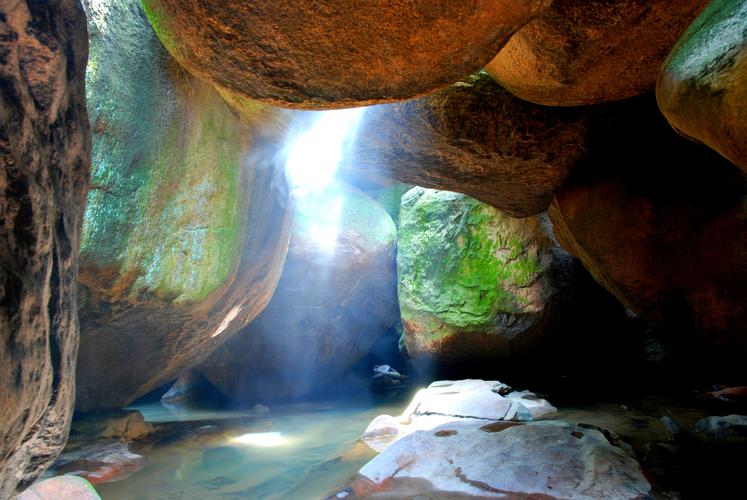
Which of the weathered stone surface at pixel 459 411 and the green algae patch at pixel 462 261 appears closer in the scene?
the weathered stone surface at pixel 459 411

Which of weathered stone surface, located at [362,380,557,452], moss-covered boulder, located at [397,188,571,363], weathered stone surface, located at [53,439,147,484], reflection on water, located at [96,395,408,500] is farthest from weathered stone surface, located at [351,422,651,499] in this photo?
moss-covered boulder, located at [397,188,571,363]

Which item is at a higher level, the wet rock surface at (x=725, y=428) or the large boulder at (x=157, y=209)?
the large boulder at (x=157, y=209)

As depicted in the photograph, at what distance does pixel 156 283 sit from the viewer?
13.1 feet

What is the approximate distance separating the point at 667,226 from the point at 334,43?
171 inches

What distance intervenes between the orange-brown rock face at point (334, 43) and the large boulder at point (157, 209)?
1263mm

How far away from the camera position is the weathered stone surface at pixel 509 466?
10.4ft

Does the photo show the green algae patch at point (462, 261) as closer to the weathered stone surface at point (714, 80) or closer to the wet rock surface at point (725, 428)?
the wet rock surface at point (725, 428)

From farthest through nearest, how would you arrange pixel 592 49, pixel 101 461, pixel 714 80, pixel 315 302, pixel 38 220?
pixel 315 302 < pixel 101 461 < pixel 592 49 < pixel 714 80 < pixel 38 220

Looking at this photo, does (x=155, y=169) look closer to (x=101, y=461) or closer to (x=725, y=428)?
(x=101, y=461)

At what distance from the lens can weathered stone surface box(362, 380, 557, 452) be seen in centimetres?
509

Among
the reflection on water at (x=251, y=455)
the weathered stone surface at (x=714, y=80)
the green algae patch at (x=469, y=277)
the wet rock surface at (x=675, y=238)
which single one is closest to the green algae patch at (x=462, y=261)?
the green algae patch at (x=469, y=277)

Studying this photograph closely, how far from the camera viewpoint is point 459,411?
528cm

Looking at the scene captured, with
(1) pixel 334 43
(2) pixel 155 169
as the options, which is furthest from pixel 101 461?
(1) pixel 334 43

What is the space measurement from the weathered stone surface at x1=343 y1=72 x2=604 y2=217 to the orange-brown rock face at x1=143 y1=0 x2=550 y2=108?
206 cm
